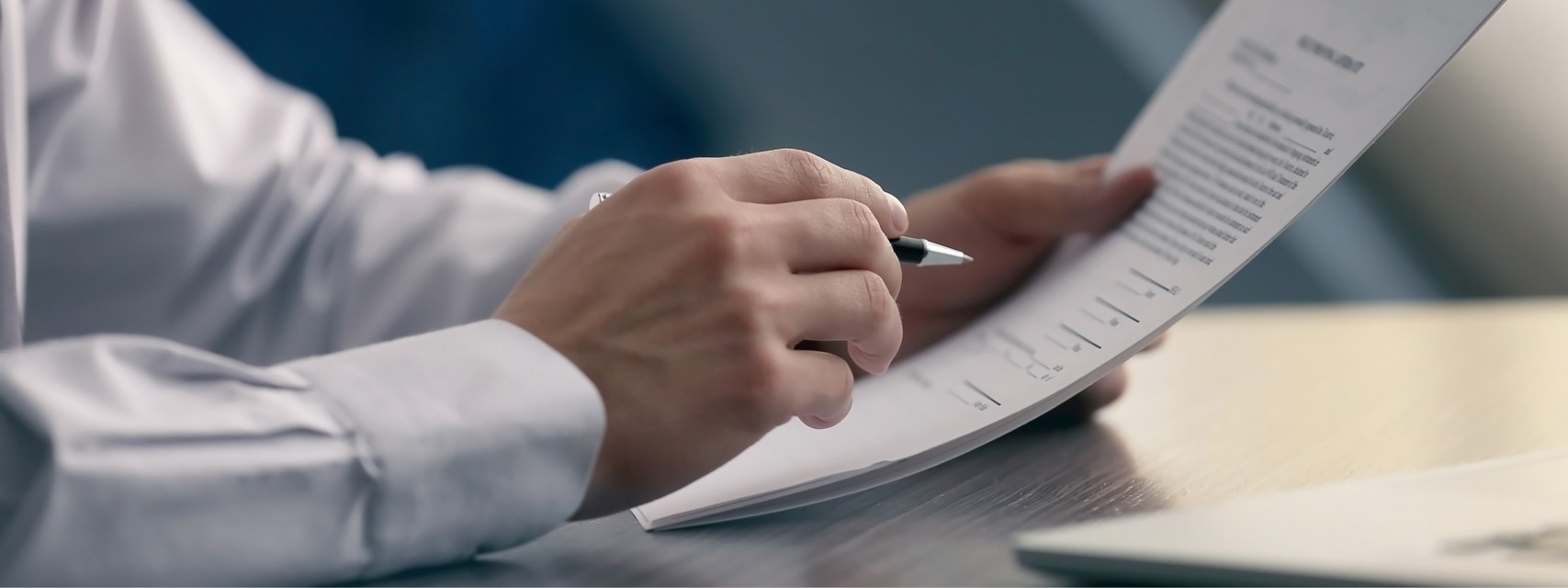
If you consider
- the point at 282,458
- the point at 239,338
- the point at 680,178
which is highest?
the point at 680,178

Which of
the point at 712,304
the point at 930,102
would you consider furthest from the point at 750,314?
the point at 930,102

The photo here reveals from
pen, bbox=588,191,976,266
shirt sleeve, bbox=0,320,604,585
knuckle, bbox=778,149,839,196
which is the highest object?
knuckle, bbox=778,149,839,196

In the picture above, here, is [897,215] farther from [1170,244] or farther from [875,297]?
[1170,244]

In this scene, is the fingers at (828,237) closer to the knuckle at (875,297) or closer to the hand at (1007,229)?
the knuckle at (875,297)

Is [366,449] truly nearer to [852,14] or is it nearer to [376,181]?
[376,181]

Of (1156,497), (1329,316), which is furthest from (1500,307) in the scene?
(1156,497)

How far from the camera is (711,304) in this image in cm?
44

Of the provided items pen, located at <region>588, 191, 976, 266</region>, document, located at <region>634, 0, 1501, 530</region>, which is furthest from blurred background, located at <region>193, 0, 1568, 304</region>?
pen, located at <region>588, 191, 976, 266</region>

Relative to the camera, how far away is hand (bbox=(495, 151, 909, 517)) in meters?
0.43

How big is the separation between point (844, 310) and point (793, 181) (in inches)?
2.2

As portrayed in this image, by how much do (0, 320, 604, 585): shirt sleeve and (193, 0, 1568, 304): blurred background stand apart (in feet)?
4.89

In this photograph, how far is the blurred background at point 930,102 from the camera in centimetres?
186

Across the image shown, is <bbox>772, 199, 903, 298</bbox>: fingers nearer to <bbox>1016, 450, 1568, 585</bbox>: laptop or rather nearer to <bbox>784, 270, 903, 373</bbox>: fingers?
<bbox>784, 270, 903, 373</bbox>: fingers

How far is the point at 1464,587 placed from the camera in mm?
295
